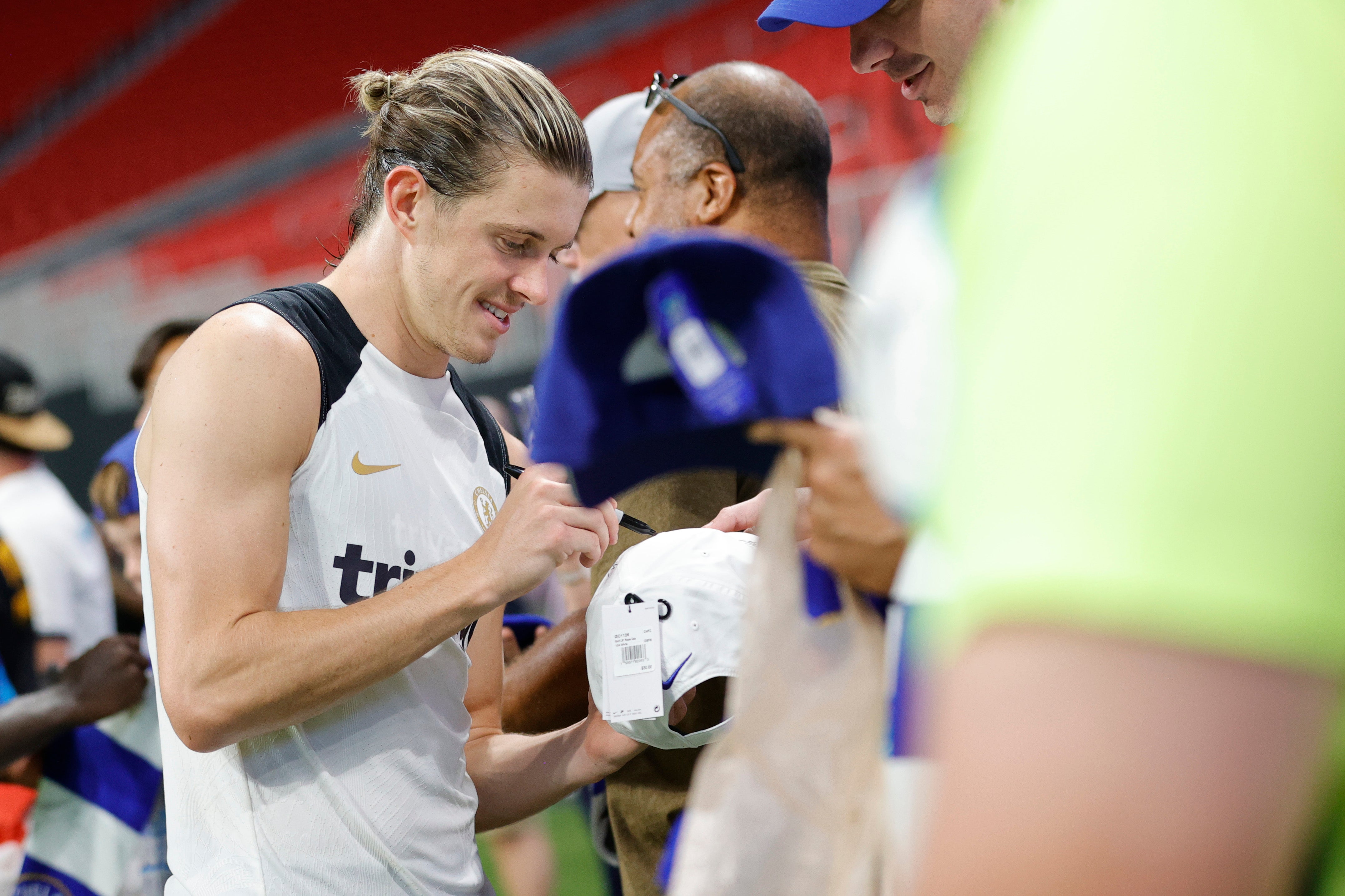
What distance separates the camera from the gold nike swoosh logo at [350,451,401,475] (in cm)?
129

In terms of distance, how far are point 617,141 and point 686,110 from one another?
588 millimetres

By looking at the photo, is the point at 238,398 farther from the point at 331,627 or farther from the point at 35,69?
the point at 35,69

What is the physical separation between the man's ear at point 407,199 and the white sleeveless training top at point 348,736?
14 centimetres

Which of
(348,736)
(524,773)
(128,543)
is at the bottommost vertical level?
(128,543)

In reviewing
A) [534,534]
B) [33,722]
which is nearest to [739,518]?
[534,534]

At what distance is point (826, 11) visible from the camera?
1.10m

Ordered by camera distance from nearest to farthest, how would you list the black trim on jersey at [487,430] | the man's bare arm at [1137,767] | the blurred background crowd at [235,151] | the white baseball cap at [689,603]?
the man's bare arm at [1137,767] < the white baseball cap at [689,603] < the black trim on jersey at [487,430] < the blurred background crowd at [235,151]

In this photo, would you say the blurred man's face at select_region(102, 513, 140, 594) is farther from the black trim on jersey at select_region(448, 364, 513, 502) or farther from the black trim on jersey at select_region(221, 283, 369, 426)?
the black trim on jersey at select_region(221, 283, 369, 426)

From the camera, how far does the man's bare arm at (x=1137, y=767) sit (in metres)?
0.27

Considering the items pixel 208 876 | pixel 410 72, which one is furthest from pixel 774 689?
pixel 410 72

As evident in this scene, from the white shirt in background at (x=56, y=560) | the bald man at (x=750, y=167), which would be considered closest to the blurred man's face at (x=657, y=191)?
the bald man at (x=750, y=167)

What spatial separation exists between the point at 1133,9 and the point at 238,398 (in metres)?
1.04

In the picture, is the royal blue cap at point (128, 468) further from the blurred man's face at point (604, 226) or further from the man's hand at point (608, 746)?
the man's hand at point (608, 746)

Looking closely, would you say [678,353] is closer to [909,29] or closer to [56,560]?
[909,29]
